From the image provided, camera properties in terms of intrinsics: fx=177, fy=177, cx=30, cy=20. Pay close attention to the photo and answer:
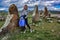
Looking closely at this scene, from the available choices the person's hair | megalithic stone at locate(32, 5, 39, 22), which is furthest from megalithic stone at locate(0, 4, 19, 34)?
megalithic stone at locate(32, 5, 39, 22)

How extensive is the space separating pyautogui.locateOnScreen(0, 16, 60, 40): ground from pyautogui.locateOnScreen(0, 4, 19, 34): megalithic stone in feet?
→ 0.26

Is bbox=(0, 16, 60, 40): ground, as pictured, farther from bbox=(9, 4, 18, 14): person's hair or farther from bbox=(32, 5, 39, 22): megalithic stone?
bbox=(9, 4, 18, 14): person's hair

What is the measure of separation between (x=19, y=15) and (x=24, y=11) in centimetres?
10

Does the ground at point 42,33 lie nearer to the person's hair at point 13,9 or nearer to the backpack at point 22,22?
the backpack at point 22,22

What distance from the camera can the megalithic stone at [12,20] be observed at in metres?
2.63

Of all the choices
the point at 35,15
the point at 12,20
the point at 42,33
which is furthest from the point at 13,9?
the point at 42,33

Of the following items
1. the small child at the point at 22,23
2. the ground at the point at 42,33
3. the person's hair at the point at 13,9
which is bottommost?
the ground at the point at 42,33

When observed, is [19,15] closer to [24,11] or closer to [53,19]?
[24,11]

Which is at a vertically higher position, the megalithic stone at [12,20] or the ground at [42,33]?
the megalithic stone at [12,20]

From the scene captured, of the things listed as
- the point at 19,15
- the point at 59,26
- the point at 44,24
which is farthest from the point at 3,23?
the point at 59,26

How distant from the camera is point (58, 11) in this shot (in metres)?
2.79

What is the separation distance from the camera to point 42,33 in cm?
266

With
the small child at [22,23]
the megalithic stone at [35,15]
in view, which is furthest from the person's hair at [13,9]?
the megalithic stone at [35,15]

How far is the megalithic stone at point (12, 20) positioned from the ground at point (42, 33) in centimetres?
8
